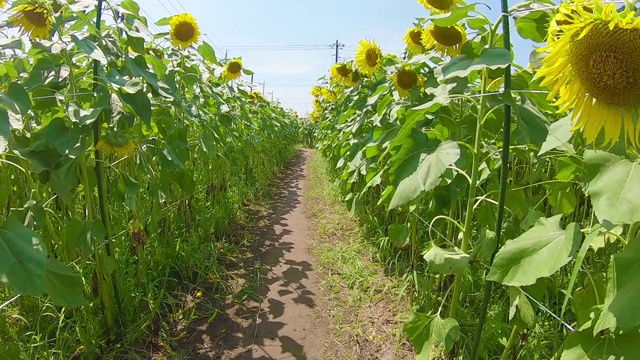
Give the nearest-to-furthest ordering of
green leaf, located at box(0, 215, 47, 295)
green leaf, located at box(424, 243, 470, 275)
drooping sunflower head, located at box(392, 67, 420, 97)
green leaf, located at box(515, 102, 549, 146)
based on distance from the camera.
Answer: green leaf, located at box(0, 215, 47, 295), green leaf, located at box(515, 102, 549, 146), green leaf, located at box(424, 243, 470, 275), drooping sunflower head, located at box(392, 67, 420, 97)

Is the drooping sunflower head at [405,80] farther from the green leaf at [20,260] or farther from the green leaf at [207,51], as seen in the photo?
the green leaf at [20,260]

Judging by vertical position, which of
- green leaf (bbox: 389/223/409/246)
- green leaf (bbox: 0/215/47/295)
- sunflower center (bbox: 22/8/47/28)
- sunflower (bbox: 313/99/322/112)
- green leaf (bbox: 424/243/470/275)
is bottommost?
sunflower (bbox: 313/99/322/112)

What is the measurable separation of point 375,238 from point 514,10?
231cm

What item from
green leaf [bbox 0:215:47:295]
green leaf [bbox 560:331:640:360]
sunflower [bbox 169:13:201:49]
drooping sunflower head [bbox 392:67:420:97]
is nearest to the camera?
green leaf [bbox 560:331:640:360]

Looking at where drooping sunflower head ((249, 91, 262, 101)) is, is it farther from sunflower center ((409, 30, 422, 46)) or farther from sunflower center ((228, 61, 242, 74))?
sunflower center ((409, 30, 422, 46))

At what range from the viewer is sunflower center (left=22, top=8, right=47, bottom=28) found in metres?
1.51

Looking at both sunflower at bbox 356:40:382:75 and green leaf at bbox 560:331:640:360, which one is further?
sunflower at bbox 356:40:382:75

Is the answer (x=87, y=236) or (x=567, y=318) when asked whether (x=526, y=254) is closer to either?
(x=567, y=318)

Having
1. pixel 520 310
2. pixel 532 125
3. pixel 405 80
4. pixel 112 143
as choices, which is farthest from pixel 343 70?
pixel 520 310

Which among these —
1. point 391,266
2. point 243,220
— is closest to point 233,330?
point 391,266

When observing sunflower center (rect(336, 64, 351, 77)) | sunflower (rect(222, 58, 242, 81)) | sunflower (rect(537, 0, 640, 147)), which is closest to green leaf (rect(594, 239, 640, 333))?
sunflower (rect(537, 0, 640, 147))

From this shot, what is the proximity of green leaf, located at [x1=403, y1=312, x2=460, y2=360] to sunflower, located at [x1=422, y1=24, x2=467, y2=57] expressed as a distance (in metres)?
1.12

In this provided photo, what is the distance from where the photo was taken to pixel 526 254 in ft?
3.14

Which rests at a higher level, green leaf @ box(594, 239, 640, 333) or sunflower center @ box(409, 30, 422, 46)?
sunflower center @ box(409, 30, 422, 46)
